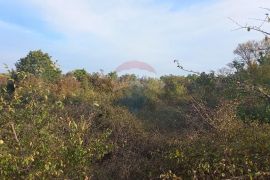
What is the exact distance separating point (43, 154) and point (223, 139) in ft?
13.0

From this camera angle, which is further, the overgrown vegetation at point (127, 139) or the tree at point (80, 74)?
the tree at point (80, 74)

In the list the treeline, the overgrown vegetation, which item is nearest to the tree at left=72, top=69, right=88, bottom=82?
the treeline

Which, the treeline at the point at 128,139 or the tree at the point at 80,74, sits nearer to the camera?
the treeline at the point at 128,139

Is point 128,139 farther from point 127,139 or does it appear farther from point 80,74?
point 80,74

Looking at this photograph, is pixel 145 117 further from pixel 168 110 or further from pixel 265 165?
pixel 265 165

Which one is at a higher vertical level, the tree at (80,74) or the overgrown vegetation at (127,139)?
the tree at (80,74)

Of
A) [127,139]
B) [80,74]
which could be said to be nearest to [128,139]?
[127,139]

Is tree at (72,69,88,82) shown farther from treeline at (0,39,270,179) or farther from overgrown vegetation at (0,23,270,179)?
overgrown vegetation at (0,23,270,179)

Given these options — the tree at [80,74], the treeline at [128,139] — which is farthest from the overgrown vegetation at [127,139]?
the tree at [80,74]

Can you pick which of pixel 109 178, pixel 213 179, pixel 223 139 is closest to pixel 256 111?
pixel 223 139

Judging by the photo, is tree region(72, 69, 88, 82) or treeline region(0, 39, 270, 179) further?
tree region(72, 69, 88, 82)

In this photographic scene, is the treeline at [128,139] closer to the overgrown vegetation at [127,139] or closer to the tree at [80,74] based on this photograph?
the overgrown vegetation at [127,139]

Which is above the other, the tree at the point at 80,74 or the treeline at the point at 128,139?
the tree at the point at 80,74

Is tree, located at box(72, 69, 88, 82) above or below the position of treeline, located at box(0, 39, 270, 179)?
above
